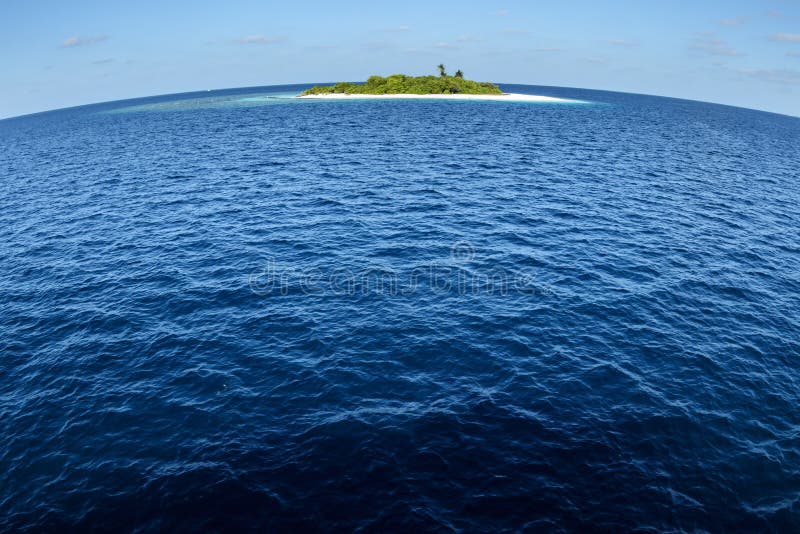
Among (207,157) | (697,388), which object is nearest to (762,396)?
(697,388)

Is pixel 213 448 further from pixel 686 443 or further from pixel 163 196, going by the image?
pixel 163 196

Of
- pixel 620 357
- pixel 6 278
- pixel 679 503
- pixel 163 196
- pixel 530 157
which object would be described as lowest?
pixel 679 503

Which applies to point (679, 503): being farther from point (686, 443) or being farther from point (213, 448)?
point (213, 448)

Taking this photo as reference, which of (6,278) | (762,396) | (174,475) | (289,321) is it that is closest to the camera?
(174,475)

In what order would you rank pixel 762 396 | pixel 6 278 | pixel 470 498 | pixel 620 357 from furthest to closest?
pixel 6 278 → pixel 620 357 → pixel 762 396 → pixel 470 498

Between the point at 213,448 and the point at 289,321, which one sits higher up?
the point at 289,321

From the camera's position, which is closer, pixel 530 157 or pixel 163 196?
pixel 163 196

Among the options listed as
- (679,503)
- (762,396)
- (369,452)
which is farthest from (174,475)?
(762,396)
